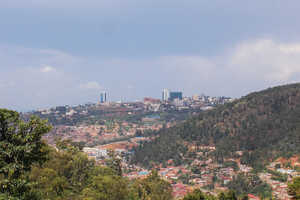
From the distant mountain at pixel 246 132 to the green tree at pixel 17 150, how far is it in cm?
4370

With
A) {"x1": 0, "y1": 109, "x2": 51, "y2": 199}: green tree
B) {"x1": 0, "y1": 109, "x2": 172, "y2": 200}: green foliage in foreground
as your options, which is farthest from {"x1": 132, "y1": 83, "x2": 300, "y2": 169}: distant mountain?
{"x1": 0, "y1": 109, "x2": 51, "y2": 199}: green tree

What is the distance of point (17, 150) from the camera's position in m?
9.48

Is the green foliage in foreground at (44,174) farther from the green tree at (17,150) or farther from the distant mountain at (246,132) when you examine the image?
the distant mountain at (246,132)

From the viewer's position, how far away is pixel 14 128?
32.5 ft

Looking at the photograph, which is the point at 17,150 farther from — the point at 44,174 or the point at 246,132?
the point at 246,132

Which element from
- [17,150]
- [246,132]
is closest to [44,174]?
[17,150]

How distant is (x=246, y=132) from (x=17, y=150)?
191ft

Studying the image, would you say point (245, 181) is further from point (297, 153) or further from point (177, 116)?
point (177, 116)

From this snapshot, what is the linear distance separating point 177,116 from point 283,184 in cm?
11086

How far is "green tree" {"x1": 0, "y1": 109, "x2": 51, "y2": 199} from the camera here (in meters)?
9.16

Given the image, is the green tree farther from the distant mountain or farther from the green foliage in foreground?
the distant mountain

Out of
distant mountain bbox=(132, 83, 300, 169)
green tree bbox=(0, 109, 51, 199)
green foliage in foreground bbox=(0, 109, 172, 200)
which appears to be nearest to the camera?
green tree bbox=(0, 109, 51, 199)

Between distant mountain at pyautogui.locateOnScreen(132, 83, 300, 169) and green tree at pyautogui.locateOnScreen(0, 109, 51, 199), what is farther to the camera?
distant mountain at pyautogui.locateOnScreen(132, 83, 300, 169)

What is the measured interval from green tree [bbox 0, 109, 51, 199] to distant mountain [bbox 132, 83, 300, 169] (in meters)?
43.7
